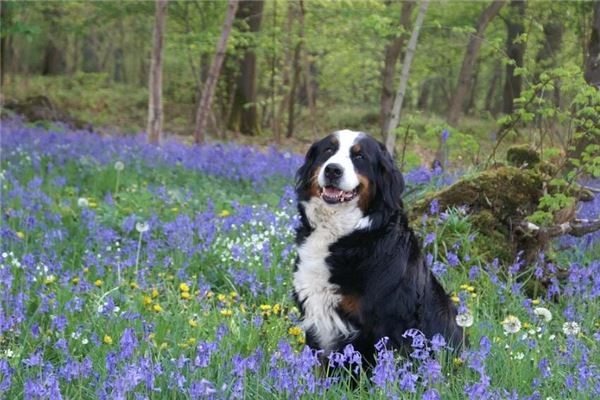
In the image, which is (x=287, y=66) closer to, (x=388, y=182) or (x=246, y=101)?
(x=246, y=101)

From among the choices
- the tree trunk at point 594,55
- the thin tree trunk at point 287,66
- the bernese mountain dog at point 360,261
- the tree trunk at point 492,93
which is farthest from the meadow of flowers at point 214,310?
the tree trunk at point 492,93

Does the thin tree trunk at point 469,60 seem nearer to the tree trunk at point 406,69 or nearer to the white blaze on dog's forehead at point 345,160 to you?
the tree trunk at point 406,69

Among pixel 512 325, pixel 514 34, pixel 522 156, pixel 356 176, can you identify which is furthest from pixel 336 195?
pixel 514 34

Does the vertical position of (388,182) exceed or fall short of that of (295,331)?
it exceeds it

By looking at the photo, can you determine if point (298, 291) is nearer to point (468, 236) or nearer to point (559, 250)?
point (468, 236)

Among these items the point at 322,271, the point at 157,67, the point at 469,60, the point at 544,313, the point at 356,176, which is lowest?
the point at 544,313

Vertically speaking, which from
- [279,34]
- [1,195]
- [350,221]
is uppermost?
[279,34]

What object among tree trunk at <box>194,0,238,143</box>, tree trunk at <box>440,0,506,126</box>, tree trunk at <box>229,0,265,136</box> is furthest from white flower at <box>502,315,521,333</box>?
tree trunk at <box>229,0,265,136</box>

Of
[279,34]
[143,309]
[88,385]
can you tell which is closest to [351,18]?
[279,34]

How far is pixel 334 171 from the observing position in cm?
343

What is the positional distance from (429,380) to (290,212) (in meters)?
4.05

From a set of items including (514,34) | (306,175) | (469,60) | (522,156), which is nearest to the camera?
(306,175)

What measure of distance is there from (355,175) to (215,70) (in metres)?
7.59

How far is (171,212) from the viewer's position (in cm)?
676
